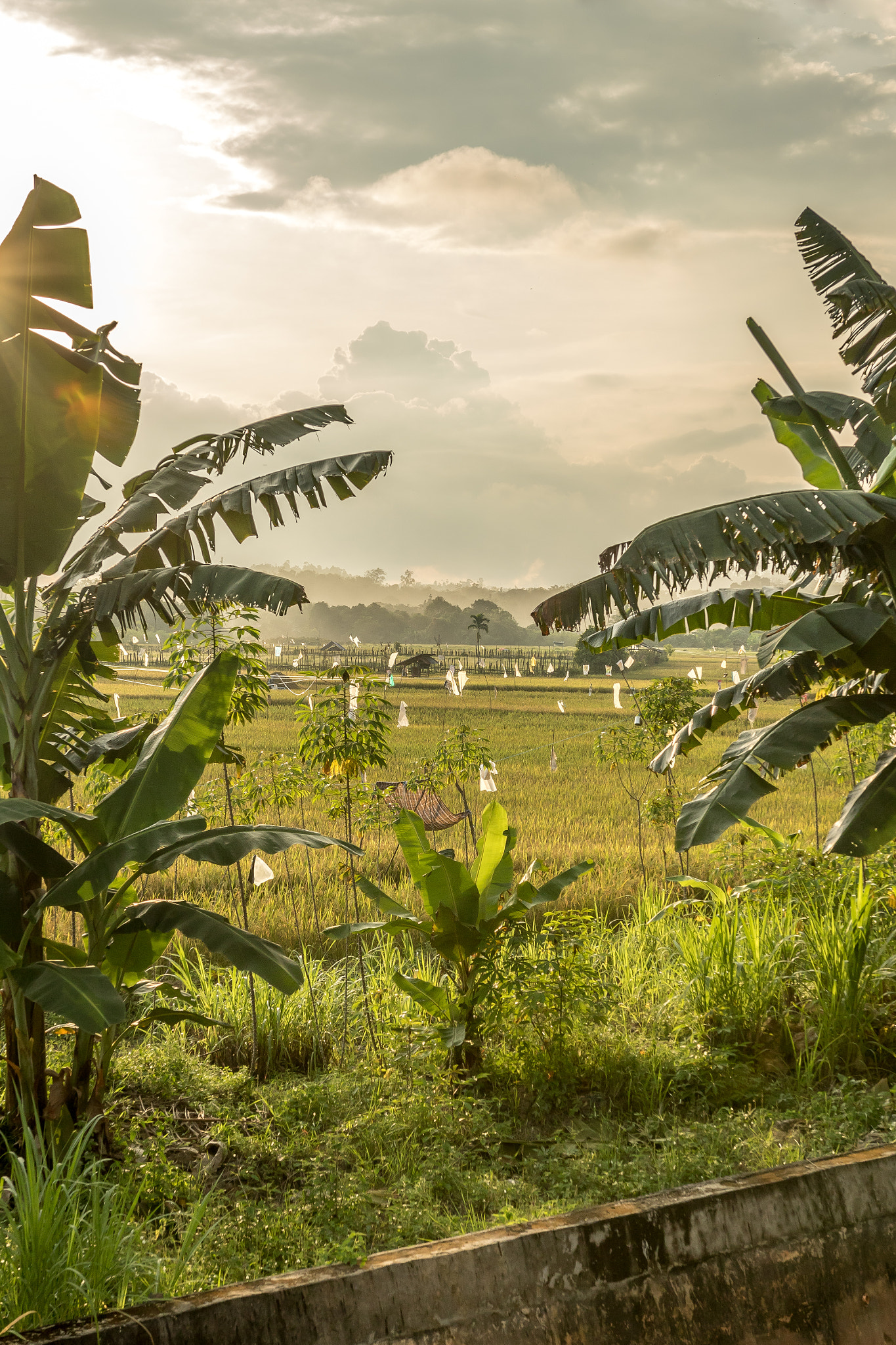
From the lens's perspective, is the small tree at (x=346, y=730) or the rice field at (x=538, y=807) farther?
the rice field at (x=538, y=807)

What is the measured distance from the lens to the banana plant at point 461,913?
13.2ft

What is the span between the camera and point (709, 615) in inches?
153

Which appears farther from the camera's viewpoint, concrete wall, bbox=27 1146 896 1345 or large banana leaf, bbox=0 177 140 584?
large banana leaf, bbox=0 177 140 584

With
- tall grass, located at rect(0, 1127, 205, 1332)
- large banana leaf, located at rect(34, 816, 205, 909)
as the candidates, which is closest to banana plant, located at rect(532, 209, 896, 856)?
large banana leaf, located at rect(34, 816, 205, 909)

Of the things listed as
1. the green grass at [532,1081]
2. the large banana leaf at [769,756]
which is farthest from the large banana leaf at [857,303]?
the green grass at [532,1081]

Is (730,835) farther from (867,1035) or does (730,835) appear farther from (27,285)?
(27,285)

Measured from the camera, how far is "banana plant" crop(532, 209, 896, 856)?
3.29 metres

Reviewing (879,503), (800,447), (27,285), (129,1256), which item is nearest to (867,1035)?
(879,503)

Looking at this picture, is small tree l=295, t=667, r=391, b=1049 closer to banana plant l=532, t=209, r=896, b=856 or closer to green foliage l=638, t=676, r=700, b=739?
banana plant l=532, t=209, r=896, b=856

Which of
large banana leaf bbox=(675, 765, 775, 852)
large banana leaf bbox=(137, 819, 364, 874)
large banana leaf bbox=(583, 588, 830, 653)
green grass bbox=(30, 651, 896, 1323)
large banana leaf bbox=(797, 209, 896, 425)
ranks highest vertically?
large banana leaf bbox=(797, 209, 896, 425)

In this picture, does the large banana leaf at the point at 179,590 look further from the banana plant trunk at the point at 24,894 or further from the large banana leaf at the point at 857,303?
the large banana leaf at the point at 857,303

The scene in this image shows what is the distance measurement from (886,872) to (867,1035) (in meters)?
1.04

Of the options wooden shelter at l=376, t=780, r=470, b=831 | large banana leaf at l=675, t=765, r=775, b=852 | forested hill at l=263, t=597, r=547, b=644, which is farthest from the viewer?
forested hill at l=263, t=597, r=547, b=644

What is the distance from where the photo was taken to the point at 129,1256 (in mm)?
2281
